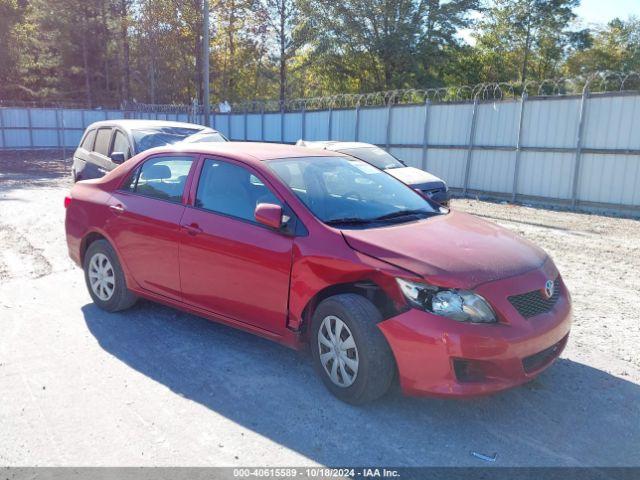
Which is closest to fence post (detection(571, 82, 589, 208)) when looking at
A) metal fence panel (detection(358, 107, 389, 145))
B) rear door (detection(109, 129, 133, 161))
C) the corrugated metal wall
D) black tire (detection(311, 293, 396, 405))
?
the corrugated metal wall

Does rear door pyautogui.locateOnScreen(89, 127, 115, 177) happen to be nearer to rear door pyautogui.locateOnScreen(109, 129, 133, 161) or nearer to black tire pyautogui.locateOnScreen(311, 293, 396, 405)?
rear door pyautogui.locateOnScreen(109, 129, 133, 161)

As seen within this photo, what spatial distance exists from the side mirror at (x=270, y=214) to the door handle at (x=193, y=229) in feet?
2.37

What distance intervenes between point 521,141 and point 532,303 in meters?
11.2

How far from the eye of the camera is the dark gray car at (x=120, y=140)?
9.72 metres

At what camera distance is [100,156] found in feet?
33.9

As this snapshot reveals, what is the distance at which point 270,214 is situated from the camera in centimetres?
378

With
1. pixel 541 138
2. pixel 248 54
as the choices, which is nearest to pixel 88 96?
pixel 248 54

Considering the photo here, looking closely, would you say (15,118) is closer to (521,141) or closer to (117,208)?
(521,141)

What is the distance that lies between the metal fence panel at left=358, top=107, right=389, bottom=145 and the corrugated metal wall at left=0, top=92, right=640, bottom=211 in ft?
0.10

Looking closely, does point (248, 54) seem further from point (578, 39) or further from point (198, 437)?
point (198, 437)

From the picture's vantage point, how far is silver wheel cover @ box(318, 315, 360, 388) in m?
3.49

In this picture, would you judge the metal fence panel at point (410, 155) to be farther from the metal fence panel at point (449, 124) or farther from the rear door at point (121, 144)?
the rear door at point (121, 144)

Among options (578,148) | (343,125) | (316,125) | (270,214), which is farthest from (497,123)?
(270,214)

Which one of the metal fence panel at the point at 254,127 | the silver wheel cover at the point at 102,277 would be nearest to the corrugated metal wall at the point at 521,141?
the metal fence panel at the point at 254,127
